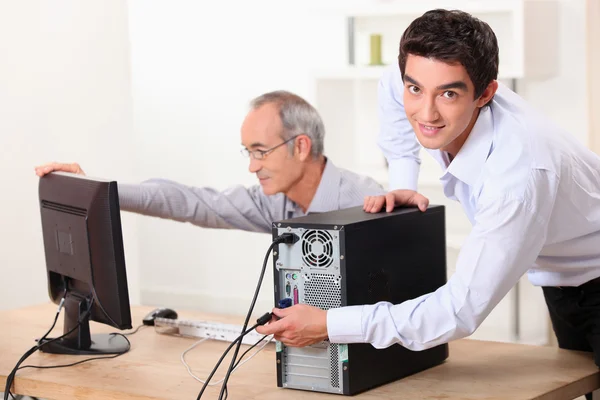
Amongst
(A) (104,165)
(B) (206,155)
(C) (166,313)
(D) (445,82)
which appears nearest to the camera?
(D) (445,82)

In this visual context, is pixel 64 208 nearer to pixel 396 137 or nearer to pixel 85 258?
pixel 85 258

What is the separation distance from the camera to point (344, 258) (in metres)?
1.82

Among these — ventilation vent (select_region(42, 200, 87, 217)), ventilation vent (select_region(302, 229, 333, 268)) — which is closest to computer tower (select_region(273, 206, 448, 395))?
ventilation vent (select_region(302, 229, 333, 268))

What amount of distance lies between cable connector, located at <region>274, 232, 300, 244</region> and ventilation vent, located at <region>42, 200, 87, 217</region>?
0.56 metres

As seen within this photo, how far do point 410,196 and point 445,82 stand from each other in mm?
473

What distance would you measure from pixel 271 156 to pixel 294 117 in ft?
0.46

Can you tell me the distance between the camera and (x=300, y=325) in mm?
1836

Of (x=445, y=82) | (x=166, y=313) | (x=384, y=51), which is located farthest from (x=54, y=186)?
(x=384, y=51)

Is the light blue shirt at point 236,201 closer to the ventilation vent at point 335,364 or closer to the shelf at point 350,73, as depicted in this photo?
the ventilation vent at point 335,364

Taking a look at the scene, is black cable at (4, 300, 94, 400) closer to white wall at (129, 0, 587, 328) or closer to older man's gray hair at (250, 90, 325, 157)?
older man's gray hair at (250, 90, 325, 157)

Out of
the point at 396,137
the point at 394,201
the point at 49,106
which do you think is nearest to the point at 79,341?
the point at 394,201

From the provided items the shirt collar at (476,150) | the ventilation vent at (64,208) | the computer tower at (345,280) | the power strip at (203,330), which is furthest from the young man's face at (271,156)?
the shirt collar at (476,150)

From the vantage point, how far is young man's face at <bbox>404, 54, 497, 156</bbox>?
5.69 feet

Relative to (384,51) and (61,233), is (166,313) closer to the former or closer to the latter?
(61,233)
